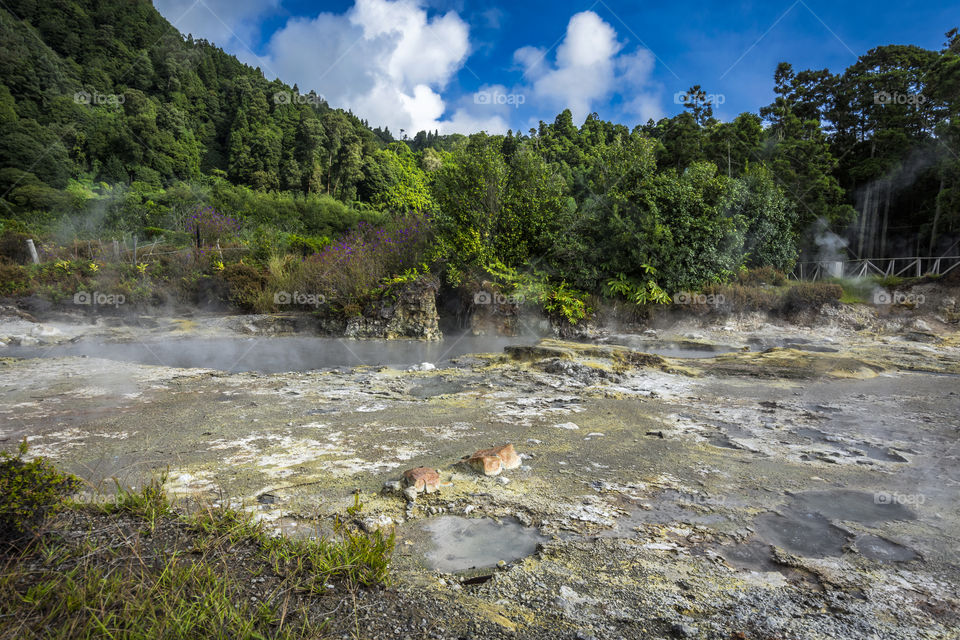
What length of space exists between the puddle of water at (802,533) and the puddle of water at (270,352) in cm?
750

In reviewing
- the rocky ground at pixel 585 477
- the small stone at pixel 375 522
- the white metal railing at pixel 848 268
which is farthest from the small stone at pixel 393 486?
the white metal railing at pixel 848 268

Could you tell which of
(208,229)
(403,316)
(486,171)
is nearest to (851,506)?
(403,316)

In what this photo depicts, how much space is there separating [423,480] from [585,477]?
141cm

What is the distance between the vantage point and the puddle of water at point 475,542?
8.68 ft

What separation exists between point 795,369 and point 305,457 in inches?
345

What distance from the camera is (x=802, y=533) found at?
3.03 meters

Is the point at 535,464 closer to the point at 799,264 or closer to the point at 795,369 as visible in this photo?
the point at 795,369

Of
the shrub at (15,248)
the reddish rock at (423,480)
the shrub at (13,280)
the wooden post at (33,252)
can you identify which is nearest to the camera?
the reddish rock at (423,480)

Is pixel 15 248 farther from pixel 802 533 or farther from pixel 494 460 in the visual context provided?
pixel 802 533

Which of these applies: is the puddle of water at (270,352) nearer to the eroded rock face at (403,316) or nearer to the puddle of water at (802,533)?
the eroded rock face at (403,316)

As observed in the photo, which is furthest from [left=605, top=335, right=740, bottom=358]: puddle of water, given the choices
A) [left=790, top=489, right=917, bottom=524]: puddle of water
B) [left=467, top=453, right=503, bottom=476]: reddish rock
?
[left=467, top=453, right=503, bottom=476]: reddish rock

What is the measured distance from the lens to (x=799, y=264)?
22.0 metres

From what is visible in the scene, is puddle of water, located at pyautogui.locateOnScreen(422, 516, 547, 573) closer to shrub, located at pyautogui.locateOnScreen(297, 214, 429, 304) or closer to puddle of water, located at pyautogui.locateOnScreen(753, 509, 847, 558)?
puddle of water, located at pyautogui.locateOnScreen(753, 509, 847, 558)

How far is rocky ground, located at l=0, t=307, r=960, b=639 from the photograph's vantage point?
223cm
